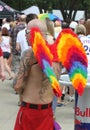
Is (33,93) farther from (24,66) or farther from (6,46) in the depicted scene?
(6,46)

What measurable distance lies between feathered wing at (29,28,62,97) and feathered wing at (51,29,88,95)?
150mm

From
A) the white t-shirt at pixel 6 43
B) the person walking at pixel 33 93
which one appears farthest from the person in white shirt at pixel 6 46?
the person walking at pixel 33 93

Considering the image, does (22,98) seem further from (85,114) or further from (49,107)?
(85,114)

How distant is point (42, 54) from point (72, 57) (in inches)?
15.6

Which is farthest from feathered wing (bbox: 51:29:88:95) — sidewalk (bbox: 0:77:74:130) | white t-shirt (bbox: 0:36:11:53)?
white t-shirt (bbox: 0:36:11:53)

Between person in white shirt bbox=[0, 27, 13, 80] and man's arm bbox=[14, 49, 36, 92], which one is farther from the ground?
man's arm bbox=[14, 49, 36, 92]

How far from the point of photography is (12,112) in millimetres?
8844

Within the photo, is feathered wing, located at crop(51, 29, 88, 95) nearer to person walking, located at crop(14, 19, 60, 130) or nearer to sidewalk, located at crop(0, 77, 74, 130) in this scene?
person walking, located at crop(14, 19, 60, 130)

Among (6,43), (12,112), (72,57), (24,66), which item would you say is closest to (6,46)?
(6,43)

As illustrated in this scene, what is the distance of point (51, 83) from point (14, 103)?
5.17 m

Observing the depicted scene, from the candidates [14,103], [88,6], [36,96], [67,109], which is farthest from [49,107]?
[88,6]

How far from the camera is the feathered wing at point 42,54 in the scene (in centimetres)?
463

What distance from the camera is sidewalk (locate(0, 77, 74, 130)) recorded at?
7812 mm

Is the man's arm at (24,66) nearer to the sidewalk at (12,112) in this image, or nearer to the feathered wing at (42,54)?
the feathered wing at (42,54)
